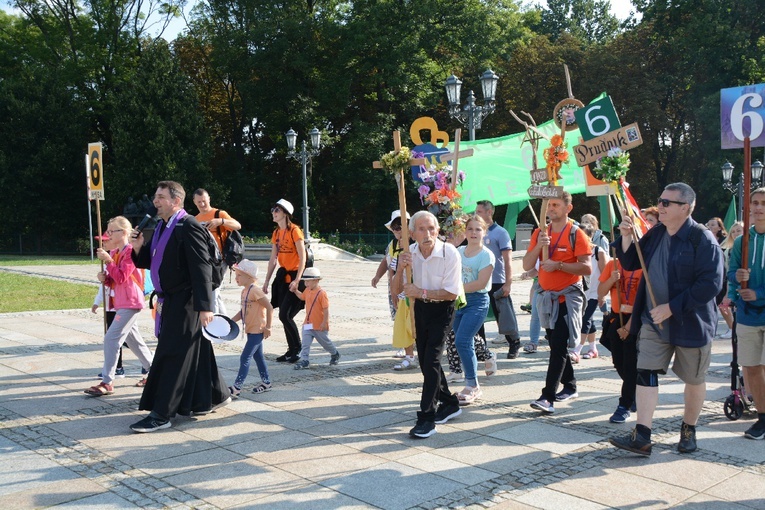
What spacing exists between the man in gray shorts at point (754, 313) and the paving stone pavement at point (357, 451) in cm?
40

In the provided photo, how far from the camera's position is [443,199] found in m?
7.52

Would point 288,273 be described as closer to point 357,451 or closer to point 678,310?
point 357,451

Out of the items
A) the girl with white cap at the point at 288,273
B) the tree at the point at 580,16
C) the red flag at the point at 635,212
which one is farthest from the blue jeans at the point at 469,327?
the tree at the point at 580,16

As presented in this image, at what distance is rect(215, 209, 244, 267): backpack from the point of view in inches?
320

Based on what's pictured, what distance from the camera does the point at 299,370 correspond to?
841 cm

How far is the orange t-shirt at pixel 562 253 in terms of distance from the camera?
6.52 m

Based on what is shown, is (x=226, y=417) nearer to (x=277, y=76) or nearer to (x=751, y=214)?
(x=751, y=214)

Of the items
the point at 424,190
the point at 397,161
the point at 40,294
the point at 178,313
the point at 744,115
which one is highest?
the point at 744,115

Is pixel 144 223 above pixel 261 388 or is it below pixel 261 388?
above

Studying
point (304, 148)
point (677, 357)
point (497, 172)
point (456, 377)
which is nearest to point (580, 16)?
point (304, 148)

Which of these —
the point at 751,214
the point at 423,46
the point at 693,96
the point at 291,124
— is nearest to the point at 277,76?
the point at 291,124

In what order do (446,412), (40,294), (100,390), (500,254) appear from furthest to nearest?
1. (40,294)
2. (500,254)
3. (100,390)
4. (446,412)

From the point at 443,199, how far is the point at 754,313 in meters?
2.99

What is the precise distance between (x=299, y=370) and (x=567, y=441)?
3625 millimetres
